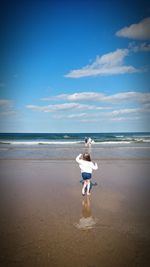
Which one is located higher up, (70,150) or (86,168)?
(86,168)

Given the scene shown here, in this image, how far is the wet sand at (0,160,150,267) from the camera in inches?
144

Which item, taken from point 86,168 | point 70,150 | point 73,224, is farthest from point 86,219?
point 70,150

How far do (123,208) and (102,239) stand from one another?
1.77 m

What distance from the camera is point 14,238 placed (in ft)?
13.9

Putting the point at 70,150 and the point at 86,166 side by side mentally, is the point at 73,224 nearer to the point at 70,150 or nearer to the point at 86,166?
the point at 86,166

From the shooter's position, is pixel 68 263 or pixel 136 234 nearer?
pixel 68 263

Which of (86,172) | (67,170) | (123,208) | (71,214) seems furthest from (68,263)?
(67,170)

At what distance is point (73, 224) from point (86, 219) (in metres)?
0.39

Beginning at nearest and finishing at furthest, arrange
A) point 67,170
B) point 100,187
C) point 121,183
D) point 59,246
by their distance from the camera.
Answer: point 59,246
point 100,187
point 121,183
point 67,170

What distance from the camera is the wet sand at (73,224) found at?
3660 mm

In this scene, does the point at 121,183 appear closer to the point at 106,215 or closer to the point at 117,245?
the point at 106,215

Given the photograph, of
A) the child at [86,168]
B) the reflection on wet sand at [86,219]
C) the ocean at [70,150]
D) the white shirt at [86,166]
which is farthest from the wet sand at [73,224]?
the ocean at [70,150]

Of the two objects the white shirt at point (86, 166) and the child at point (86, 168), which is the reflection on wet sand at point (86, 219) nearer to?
the child at point (86, 168)

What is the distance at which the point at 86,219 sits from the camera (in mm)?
5148
